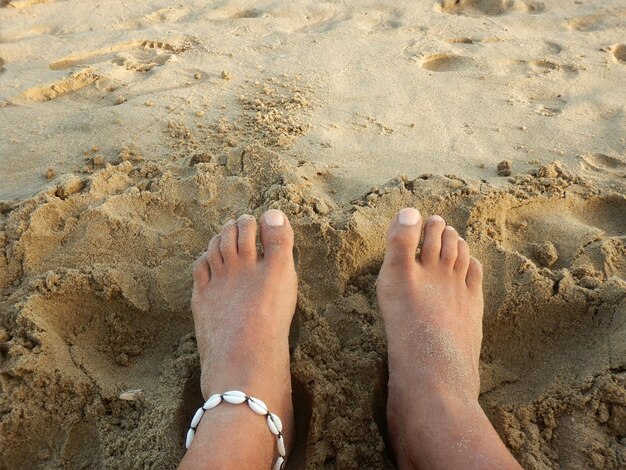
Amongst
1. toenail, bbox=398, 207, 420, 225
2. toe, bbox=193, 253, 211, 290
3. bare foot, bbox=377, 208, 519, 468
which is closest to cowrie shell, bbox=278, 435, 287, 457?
bare foot, bbox=377, 208, 519, 468

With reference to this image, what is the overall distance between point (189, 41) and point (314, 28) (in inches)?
28.6

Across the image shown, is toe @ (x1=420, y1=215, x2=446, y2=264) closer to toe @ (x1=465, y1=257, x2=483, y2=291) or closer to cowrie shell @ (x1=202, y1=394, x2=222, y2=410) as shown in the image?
toe @ (x1=465, y1=257, x2=483, y2=291)

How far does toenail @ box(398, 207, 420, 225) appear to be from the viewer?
5.75 ft

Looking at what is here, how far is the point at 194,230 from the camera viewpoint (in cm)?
189

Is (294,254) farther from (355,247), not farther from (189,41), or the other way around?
(189,41)

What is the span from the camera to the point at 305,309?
5.60 feet

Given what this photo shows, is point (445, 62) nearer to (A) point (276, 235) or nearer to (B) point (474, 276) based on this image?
(B) point (474, 276)

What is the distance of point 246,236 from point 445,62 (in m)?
1.67

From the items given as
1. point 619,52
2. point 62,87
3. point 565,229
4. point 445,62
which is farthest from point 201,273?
point 619,52

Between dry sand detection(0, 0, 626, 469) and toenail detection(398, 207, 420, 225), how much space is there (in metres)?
0.11

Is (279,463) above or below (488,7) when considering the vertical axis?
below

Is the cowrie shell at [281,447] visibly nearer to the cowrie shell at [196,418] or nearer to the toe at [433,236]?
the cowrie shell at [196,418]

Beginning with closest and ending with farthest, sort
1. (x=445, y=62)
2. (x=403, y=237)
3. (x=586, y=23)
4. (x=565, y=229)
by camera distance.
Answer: (x=403, y=237), (x=565, y=229), (x=445, y=62), (x=586, y=23)

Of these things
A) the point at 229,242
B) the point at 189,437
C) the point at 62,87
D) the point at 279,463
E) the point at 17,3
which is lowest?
the point at 279,463
